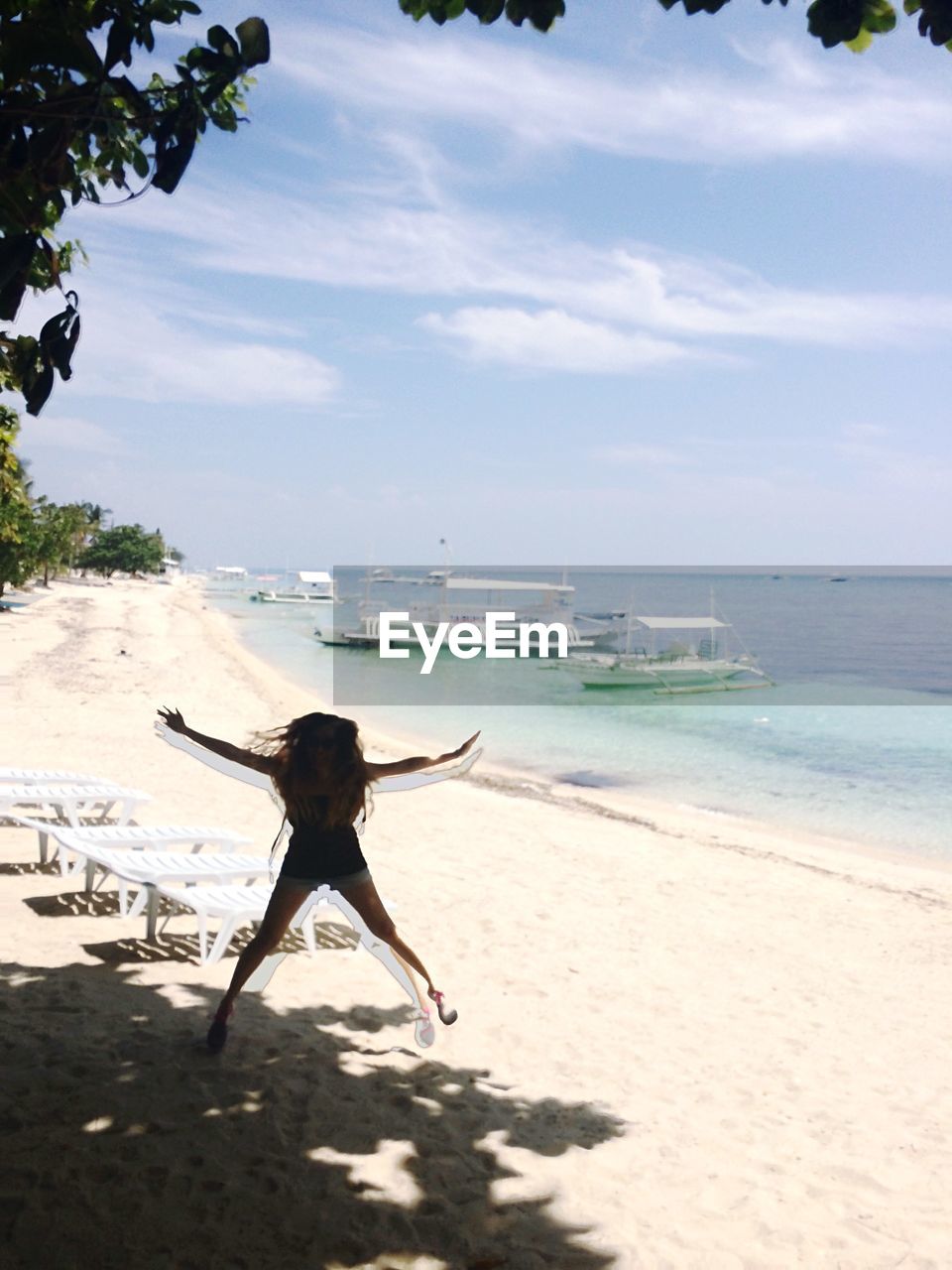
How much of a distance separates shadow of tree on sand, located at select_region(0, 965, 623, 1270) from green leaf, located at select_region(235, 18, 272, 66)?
3.48 meters

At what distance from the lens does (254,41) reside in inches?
126

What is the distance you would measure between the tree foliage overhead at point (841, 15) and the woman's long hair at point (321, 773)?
243cm

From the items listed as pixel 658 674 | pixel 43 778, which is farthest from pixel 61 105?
pixel 658 674

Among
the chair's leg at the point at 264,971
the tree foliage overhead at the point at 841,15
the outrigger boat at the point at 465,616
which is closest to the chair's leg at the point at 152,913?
the chair's leg at the point at 264,971

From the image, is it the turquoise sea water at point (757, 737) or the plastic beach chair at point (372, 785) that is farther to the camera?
the turquoise sea water at point (757, 737)

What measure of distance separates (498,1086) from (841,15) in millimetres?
4207

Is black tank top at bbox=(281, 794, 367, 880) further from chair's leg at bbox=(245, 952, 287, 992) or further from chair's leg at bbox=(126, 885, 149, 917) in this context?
chair's leg at bbox=(126, 885, 149, 917)

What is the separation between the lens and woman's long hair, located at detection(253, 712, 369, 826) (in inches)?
159

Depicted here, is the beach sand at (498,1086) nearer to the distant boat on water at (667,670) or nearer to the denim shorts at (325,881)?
the denim shorts at (325,881)

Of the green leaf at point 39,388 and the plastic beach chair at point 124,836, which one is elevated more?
the green leaf at point 39,388

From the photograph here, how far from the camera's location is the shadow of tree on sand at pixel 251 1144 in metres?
3.18

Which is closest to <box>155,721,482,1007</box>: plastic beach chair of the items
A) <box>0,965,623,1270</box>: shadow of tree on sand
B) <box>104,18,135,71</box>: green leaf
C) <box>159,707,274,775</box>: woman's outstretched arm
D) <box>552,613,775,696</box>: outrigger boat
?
<box>159,707,274,775</box>: woman's outstretched arm

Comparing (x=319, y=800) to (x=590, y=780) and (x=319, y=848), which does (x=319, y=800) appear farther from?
(x=590, y=780)

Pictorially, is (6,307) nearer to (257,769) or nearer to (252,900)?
(257,769)
